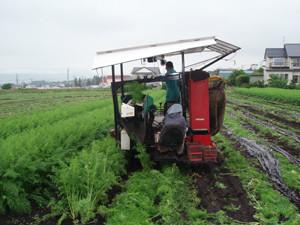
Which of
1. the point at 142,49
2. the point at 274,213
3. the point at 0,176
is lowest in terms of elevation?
the point at 274,213

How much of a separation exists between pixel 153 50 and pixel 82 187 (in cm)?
303

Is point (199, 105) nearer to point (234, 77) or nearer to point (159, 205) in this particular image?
point (159, 205)

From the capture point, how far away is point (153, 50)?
7453 mm

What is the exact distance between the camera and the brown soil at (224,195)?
18.7 ft

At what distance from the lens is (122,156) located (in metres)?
7.91

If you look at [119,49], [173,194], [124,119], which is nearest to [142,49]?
[119,49]

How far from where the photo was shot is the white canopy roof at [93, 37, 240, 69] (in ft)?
23.3

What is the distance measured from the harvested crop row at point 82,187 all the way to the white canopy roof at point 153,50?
1901 mm

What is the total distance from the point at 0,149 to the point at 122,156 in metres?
2.60

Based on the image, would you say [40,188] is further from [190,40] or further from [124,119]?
[190,40]

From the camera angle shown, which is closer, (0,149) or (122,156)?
(0,149)

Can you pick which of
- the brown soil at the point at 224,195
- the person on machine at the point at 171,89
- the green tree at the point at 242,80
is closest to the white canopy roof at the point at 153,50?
the person on machine at the point at 171,89

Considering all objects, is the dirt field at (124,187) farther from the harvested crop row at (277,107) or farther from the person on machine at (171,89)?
the harvested crop row at (277,107)

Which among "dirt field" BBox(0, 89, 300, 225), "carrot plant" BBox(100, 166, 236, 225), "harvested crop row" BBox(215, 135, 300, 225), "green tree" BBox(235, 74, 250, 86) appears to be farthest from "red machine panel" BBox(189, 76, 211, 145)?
"green tree" BBox(235, 74, 250, 86)
